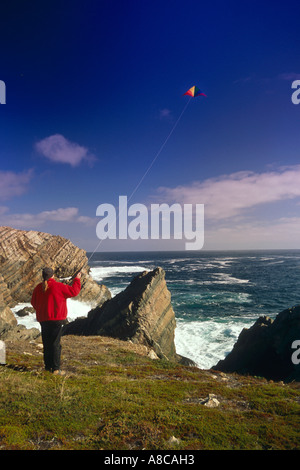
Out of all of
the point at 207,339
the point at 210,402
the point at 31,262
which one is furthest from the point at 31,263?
the point at 210,402

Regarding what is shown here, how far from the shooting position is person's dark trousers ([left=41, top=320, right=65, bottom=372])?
24.5 feet

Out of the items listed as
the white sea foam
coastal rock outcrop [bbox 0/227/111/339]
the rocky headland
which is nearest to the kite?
the rocky headland

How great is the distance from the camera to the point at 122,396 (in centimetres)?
647

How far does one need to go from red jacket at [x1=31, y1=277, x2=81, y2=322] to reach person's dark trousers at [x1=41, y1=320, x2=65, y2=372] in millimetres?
223

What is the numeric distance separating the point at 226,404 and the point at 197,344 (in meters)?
21.3

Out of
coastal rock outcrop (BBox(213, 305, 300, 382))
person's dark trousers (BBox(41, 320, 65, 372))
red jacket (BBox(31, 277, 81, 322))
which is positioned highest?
red jacket (BBox(31, 277, 81, 322))

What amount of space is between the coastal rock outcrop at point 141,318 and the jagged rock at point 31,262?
963 inches

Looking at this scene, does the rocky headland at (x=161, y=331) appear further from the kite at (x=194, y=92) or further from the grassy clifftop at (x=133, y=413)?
the kite at (x=194, y=92)

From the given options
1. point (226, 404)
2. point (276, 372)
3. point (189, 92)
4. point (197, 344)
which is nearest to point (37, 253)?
point (197, 344)

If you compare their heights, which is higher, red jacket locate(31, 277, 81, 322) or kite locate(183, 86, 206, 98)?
kite locate(183, 86, 206, 98)

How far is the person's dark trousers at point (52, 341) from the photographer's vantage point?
7.46 metres

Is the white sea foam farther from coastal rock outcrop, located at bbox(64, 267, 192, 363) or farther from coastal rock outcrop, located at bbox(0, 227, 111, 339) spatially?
coastal rock outcrop, located at bbox(0, 227, 111, 339)

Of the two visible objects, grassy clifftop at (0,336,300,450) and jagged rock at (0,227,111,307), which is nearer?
grassy clifftop at (0,336,300,450)

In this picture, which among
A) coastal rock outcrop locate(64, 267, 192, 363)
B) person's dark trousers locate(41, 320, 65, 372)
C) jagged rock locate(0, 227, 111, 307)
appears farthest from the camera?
jagged rock locate(0, 227, 111, 307)
